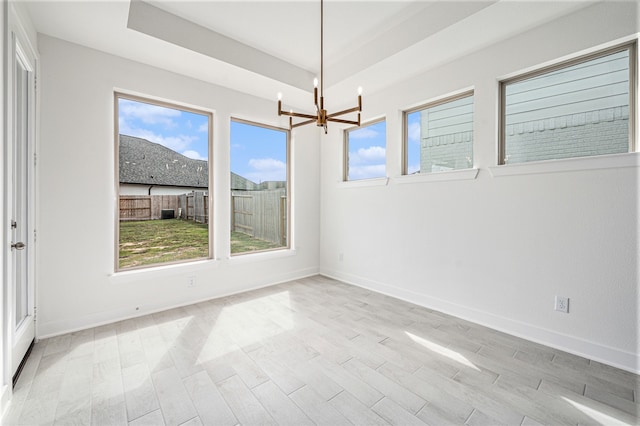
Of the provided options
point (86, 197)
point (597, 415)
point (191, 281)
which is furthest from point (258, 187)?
point (597, 415)

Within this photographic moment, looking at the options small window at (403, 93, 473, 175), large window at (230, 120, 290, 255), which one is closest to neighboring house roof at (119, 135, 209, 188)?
large window at (230, 120, 290, 255)

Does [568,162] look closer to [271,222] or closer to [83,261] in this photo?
[271,222]

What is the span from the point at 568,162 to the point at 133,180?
13.8 ft

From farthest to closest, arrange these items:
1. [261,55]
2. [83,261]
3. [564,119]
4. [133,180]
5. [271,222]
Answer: [271,222]
[261,55]
[133,180]
[83,261]
[564,119]

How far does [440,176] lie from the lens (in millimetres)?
3287

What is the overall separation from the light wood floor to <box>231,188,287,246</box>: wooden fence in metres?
1.47

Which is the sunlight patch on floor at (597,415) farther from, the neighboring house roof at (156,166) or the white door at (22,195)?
the neighboring house roof at (156,166)

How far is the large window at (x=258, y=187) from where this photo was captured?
406 cm

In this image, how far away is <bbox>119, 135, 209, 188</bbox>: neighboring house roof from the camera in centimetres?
320

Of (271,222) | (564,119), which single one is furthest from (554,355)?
(271,222)

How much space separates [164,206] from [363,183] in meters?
2.59

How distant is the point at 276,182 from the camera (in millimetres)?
4531

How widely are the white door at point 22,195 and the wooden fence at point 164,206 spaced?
2.67 ft

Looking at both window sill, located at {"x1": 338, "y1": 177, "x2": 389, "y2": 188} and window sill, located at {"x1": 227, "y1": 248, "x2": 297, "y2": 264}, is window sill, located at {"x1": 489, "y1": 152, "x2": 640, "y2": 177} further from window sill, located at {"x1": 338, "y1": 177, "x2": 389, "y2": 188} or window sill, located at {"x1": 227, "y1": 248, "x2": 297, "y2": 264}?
window sill, located at {"x1": 227, "y1": 248, "x2": 297, "y2": 264}
